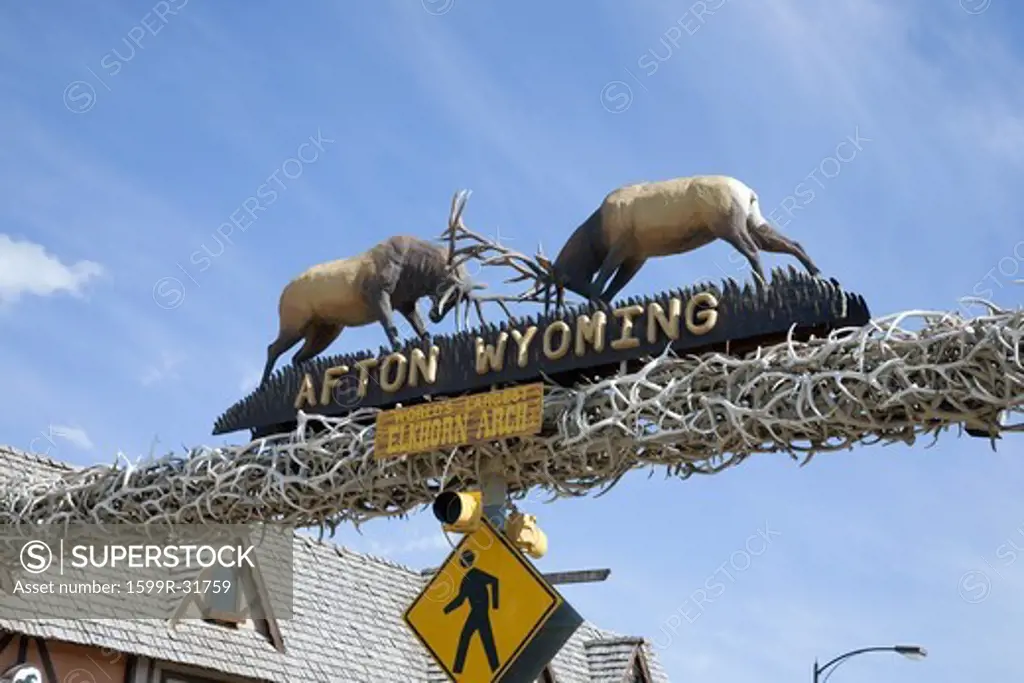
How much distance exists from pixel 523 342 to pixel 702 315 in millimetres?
1207

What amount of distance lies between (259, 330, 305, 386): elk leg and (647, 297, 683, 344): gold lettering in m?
3.41

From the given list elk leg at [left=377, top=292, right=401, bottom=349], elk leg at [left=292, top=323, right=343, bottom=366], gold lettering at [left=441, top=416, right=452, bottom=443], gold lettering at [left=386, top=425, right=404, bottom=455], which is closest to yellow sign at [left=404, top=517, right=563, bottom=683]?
gold lettering at [left=441, top=416, right=452, bottom=443]

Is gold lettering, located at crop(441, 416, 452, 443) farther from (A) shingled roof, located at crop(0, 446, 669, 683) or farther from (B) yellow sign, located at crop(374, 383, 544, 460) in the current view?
(A) shingled roof, located at crop(0, 446, 669, 683)

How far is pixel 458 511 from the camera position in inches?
305

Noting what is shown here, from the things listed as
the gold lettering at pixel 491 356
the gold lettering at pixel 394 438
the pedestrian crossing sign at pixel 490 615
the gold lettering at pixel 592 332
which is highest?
the gold lettering at pixel 491 356

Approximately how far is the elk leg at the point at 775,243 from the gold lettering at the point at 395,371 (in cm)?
237

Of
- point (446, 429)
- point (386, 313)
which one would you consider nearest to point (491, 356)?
point (446, 429)

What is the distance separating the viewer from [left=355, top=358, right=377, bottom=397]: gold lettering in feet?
30.9

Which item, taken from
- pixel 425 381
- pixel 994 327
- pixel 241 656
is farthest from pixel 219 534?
pixel 241 656

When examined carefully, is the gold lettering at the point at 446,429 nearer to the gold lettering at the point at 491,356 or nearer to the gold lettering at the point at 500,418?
the gold lettering at the point at 500,418

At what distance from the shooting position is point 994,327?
22.4ft

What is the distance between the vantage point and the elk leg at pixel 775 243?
8648mm

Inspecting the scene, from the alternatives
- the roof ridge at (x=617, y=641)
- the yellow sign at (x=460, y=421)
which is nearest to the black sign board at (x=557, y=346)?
the yellow sign at (x=460, y=421)

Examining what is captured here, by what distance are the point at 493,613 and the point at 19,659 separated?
9.43m
